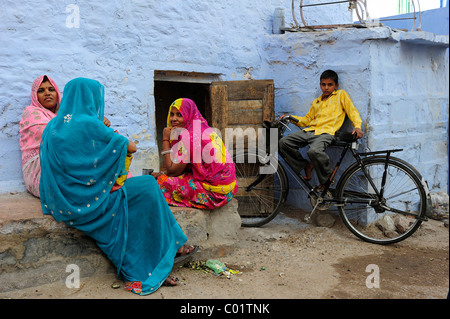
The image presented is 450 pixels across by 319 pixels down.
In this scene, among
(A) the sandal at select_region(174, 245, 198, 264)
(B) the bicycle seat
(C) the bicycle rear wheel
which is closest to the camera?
(A) the sandal at select_region(174, 245, 198, 264)

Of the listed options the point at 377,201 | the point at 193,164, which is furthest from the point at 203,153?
the point at 377,201

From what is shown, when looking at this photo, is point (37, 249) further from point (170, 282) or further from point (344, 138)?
point (344, 138)

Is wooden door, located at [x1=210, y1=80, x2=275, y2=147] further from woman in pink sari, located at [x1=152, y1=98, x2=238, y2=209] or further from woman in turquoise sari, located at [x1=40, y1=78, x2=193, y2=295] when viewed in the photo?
woman in turquoise sari, located at [x1=40, y1=78, x2=193, y2=295]

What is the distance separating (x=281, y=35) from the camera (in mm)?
5332

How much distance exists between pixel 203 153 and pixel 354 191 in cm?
176

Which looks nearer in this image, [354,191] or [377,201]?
[377,201]

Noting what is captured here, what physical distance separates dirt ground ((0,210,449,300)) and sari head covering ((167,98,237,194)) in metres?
0.71

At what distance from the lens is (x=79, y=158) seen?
9.77ft

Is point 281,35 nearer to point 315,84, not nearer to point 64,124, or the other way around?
point 315,84

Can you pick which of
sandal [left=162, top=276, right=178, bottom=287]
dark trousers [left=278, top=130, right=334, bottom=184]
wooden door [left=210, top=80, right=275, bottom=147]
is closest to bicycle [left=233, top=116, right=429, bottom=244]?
dark trousers [left=278, top=130, right=334, bottom=184]

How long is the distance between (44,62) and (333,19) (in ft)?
14.5

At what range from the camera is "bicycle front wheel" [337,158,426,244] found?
425 centimetres

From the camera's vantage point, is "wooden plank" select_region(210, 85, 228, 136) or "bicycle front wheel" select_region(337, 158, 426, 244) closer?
"bicycle front wheel" select_region(337, 158, 426, 244)

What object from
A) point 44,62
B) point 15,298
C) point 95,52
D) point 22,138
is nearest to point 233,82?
point 95,52
